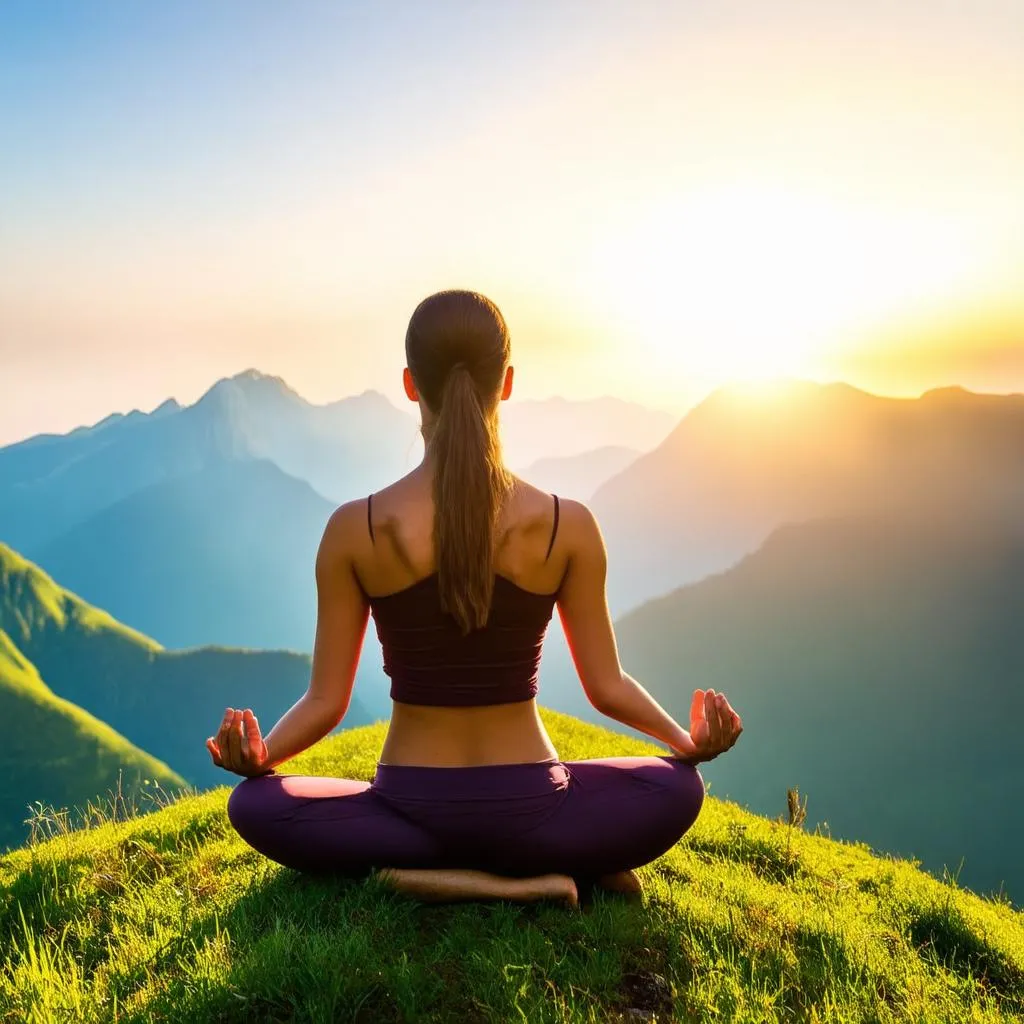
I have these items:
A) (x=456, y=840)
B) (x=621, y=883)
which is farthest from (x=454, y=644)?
(x=621, y=883)

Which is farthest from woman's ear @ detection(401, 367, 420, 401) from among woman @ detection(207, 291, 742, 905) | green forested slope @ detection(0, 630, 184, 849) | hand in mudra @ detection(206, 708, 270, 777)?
green forested slope @ detection(0, 630, 184, 849)

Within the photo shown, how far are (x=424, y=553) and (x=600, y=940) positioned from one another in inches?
71.3

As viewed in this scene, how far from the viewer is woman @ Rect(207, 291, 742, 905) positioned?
367cm

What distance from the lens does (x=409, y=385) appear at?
3939mm

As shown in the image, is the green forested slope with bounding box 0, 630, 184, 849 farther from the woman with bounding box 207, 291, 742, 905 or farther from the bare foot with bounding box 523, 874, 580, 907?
the bare foot with bounding box 523, 874, 580, 907

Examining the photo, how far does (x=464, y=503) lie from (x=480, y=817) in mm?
1359

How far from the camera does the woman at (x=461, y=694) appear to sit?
12.1ft

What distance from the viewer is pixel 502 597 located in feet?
12.3

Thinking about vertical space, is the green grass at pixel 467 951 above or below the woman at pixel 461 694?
below

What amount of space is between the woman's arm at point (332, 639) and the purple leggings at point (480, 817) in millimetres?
309

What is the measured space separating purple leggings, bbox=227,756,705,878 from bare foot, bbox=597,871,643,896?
119 mm

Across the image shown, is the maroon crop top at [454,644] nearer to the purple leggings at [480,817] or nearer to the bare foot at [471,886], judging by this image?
the purple leggings at [480,817]

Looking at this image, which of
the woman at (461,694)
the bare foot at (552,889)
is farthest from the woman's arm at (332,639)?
the bare foot at (552,889)

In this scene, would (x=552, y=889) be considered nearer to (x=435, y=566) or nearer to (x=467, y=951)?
(x=467, y=951)
